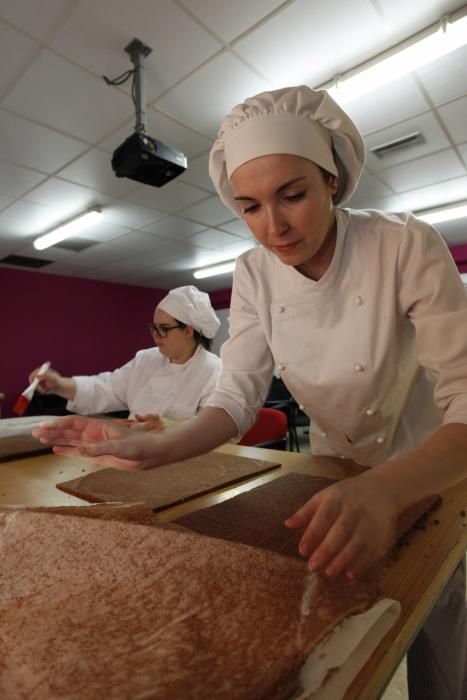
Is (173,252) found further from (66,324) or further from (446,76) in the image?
(446,76)

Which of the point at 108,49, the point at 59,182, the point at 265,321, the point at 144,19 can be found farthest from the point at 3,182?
the point at 265,321

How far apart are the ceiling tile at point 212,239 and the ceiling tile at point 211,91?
2.58 meters

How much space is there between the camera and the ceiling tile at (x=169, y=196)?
4.36m

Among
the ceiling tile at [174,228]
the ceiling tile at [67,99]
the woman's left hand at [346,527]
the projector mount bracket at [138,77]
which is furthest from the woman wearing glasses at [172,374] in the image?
the ceiling tile at [174,228]

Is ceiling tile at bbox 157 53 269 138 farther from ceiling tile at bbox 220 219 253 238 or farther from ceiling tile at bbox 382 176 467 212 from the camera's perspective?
ceiling tile at bbox 382 176 467 212

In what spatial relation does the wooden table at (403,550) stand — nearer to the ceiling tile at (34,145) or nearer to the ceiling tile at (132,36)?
the ceiling tile at (132,36)

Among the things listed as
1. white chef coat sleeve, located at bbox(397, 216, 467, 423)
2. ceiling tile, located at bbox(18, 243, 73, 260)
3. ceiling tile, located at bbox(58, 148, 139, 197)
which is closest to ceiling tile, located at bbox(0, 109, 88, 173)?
ceiling tile, located at bbox(58, 148, 139, 197)

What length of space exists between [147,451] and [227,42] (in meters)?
2.46

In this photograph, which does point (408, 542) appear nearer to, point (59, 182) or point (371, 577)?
point (371, 577)

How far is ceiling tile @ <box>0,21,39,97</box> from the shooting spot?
2287 mm

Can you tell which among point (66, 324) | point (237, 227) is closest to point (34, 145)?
point (237, 227)

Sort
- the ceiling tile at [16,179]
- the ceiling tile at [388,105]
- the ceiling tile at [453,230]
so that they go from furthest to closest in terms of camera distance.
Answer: the ceiling tile at [453,230]
the ceiling tile at [16,179]
the ceiling tile at [388,105]

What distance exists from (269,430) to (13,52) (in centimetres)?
268

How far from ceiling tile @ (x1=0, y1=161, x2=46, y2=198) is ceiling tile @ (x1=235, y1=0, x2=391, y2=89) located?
8.19 feet
